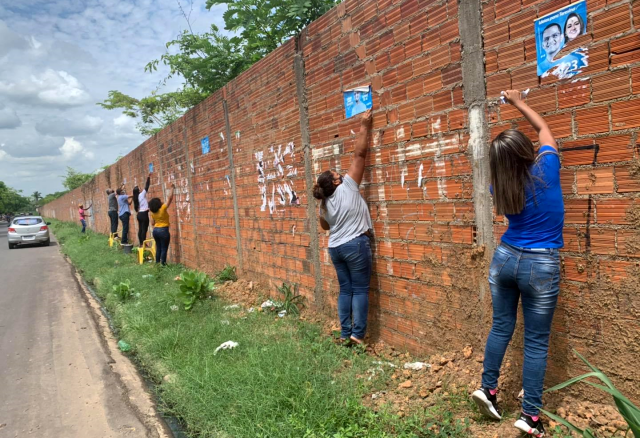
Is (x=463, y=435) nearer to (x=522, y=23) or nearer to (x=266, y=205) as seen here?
(x=522, y=23)

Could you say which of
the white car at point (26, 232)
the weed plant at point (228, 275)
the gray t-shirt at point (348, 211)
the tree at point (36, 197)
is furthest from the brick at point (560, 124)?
the tree at point (36, 197)

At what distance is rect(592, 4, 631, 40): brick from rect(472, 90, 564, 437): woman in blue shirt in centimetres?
48

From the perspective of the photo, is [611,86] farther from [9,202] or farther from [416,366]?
[9,202]

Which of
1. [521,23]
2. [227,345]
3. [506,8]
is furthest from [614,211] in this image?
[227,345]

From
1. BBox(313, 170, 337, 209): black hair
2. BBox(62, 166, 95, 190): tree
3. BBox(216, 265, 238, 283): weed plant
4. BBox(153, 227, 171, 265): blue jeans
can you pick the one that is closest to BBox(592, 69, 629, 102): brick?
BBox(313, 170, 337, 209): black hair

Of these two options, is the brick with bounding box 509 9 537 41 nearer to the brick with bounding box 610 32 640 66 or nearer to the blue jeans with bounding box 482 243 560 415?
the brick with bounding box 610 32 640 66

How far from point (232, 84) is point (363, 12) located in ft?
9.75

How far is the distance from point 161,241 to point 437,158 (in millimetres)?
6980

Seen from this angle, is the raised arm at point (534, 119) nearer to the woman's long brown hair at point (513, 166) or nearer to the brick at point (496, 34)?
the woman's long brown hair at point (513, 166)

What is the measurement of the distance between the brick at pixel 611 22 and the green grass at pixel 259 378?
2165 millimetres

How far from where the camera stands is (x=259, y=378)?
3096 millimetres

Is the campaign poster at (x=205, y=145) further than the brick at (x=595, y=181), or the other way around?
the campaign poster at (x=205, y=145)

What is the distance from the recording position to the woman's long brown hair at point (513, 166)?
85.0 inches

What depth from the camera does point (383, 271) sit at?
3.63m
